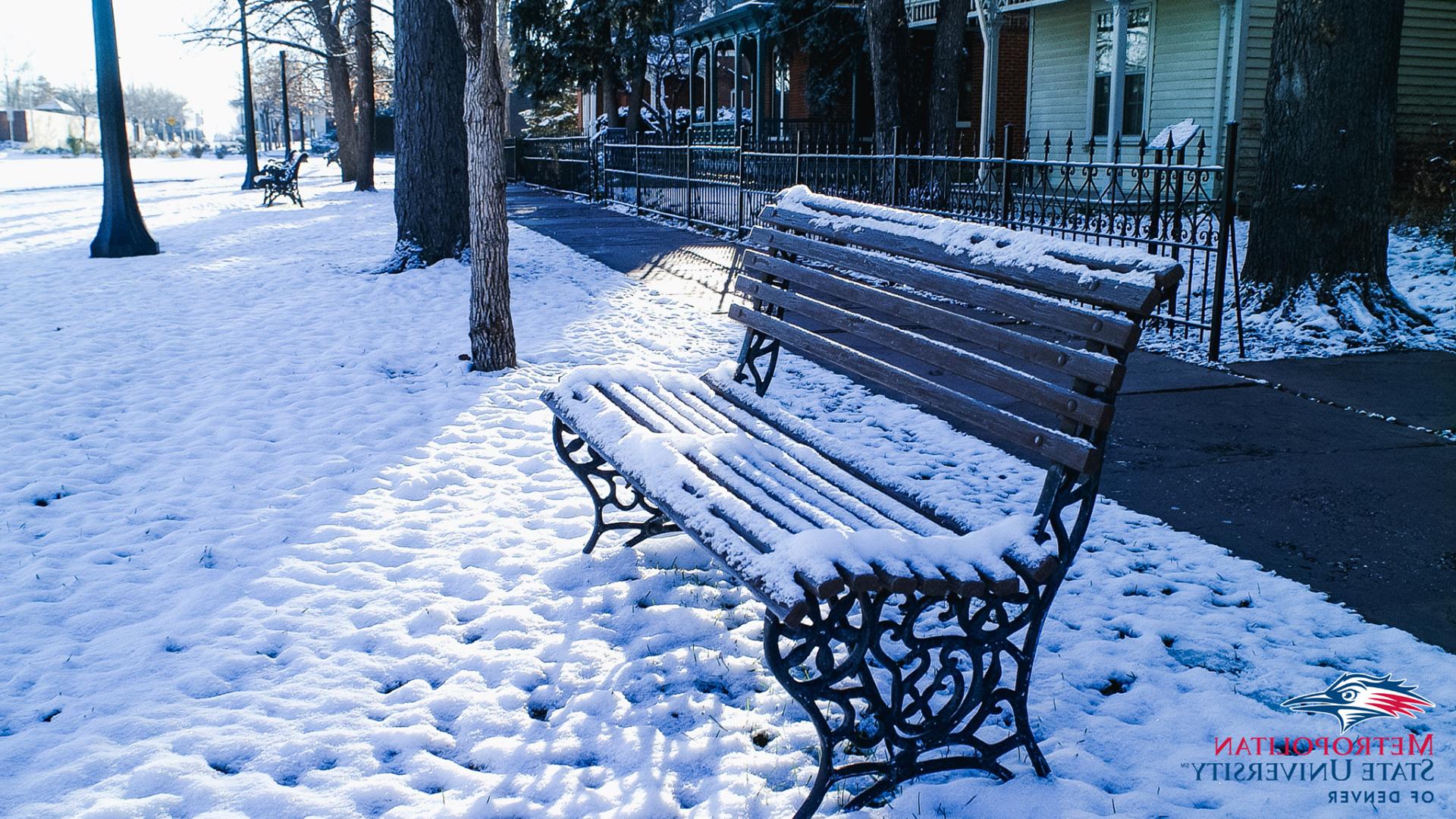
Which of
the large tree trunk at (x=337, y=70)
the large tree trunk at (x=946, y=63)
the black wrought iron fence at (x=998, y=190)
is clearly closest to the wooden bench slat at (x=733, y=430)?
the black wrought iron fence at (x=998, y=190)

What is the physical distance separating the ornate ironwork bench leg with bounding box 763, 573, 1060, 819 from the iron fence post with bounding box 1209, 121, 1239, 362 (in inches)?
204

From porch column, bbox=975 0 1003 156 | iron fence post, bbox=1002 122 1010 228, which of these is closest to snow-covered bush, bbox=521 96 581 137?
porch column, bbox=975 0 1003 156

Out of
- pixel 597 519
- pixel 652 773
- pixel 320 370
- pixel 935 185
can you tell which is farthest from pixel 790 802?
pixel 935 185

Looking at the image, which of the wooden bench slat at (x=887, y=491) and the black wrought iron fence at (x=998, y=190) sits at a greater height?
Answer: the black wrought iron fence at (x=998, y=190)

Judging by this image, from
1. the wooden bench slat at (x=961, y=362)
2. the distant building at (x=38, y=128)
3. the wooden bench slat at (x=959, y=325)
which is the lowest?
the wooden bench slat at (x=961, y=362)

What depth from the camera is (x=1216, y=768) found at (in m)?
2.80

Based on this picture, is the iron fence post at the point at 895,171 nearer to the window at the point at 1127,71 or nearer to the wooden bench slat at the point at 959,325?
the wooden bench slat at the point at 959,325

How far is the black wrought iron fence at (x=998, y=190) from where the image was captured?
311 inches

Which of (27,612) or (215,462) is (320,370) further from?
(27,612)

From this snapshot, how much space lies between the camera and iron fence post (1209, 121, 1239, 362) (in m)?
6.97

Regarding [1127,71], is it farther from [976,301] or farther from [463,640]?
[463,640]

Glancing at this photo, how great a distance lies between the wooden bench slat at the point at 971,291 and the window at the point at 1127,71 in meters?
16.2

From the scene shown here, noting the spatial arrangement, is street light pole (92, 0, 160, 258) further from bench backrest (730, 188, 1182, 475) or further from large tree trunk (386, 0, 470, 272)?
bench backrest (730, 188, 1182, 475)

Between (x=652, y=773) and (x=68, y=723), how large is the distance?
5.44 feet
